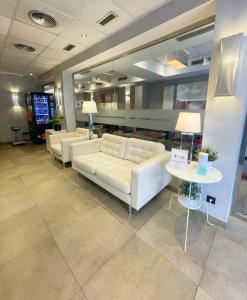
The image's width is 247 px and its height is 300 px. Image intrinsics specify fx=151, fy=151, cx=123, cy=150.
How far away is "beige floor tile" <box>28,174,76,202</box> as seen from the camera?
8.35 feet

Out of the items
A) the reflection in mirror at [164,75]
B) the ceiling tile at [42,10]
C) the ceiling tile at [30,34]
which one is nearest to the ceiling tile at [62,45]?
the ceiling tile at [30,34]

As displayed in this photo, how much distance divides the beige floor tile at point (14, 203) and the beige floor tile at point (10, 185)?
154mm

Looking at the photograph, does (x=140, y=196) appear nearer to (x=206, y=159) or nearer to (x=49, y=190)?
(x=206, y=159)

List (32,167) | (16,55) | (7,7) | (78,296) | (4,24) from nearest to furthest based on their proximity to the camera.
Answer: (78,296), (7,7), (4,24), (32,167), (16,55)

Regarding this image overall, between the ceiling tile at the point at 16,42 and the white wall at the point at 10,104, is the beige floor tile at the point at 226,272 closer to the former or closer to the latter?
the ceiling tile at the point at 16,42

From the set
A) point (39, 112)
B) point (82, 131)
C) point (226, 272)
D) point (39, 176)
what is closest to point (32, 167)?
point (39, 176)

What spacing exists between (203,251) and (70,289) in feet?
4.23

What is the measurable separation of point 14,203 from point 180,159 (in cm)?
255

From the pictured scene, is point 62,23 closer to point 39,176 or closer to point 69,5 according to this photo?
point 69,5

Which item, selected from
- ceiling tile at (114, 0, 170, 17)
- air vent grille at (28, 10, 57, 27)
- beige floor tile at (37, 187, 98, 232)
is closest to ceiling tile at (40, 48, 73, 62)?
air vent grille at (28, 10, 57, 27)

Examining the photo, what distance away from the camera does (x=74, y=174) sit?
3344 mm

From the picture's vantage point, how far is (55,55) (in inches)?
154

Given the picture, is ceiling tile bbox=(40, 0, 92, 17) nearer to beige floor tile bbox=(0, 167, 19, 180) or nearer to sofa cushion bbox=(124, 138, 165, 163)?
sofa cushion bbox=(124, 138, 165, 163)

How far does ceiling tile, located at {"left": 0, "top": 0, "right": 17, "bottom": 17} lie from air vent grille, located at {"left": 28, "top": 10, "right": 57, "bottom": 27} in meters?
0.21
